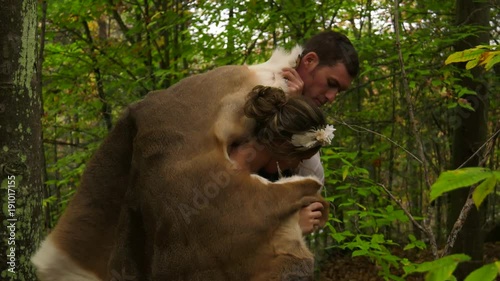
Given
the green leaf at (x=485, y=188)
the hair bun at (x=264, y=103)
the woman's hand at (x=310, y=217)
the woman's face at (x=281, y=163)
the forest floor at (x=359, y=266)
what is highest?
the hair bun at (x=264, y=103)

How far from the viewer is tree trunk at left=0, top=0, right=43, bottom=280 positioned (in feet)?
8.71

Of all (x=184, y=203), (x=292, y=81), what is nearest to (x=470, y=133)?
(x=292, y=81)

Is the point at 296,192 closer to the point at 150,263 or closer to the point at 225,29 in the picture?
the point at 150,263

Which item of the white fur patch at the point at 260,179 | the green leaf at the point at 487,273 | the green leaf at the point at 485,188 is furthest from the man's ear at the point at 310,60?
the green leaf at the point at 487,273

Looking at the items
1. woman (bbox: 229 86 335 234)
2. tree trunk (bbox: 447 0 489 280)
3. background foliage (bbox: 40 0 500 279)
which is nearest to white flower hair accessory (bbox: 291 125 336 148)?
woman (bbox: 229 86 335 234)

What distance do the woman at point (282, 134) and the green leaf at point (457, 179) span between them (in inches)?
35.3

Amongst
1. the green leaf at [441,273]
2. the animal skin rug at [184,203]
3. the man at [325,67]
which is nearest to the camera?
the green leaf at [441,273]

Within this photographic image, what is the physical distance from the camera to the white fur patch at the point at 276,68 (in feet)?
7.48

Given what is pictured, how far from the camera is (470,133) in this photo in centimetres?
589

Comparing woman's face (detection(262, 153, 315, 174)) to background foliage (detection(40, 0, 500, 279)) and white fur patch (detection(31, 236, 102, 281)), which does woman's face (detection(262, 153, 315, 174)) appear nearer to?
white fur patch (detection(31, 236, 102, 281))

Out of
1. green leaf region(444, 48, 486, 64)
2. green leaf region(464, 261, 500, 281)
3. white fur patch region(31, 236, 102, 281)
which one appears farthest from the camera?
white fur patch region(31, 236, 102, 281)

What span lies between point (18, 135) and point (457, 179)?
2.18 meters

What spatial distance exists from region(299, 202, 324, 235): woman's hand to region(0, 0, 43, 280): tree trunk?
147cm

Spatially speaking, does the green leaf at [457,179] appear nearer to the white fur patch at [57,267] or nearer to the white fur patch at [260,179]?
the white fur patch at [260,179]
